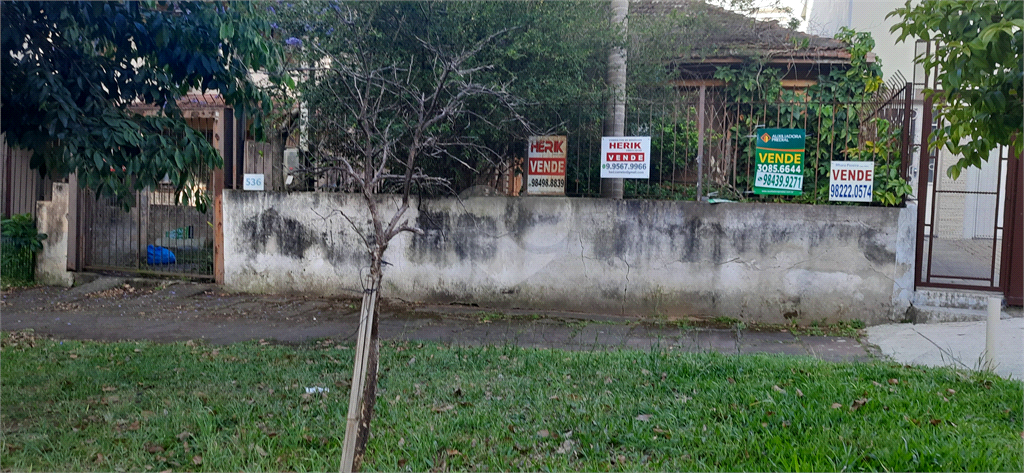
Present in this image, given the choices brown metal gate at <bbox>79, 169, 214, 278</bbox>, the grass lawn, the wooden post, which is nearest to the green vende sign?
the grass lawn

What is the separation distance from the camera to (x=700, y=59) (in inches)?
431

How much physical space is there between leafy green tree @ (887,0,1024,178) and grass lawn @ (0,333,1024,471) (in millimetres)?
1589

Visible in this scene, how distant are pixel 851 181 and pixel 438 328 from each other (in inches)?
195

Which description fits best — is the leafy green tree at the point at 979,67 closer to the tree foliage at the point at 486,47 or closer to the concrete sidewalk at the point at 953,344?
the concrete sidewalk at the point at 953,344

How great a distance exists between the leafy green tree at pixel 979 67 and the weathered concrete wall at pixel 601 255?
3.95 m

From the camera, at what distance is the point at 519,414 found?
453 centimetres

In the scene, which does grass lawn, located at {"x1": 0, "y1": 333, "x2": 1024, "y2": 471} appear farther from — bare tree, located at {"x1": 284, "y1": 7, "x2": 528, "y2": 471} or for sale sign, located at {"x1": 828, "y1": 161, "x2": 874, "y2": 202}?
for sale sign, located at {"x1": 828, "y1": 161, "x2": 874, "y2": 202}

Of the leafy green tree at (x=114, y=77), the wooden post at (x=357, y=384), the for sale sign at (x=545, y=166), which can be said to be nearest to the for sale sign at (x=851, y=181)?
the for sale sign at (x=545, y=166)

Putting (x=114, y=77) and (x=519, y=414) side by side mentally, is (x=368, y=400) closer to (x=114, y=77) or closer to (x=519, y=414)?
(x=519, y=414)

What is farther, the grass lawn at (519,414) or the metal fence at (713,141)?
the metal fence at (713,141)

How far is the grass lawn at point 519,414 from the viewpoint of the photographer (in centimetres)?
382

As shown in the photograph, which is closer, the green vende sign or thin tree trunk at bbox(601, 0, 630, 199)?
the green vende sign

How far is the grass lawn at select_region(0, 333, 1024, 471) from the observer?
3818mm

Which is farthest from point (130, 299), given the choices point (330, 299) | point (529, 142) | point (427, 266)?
point (529, 142)
